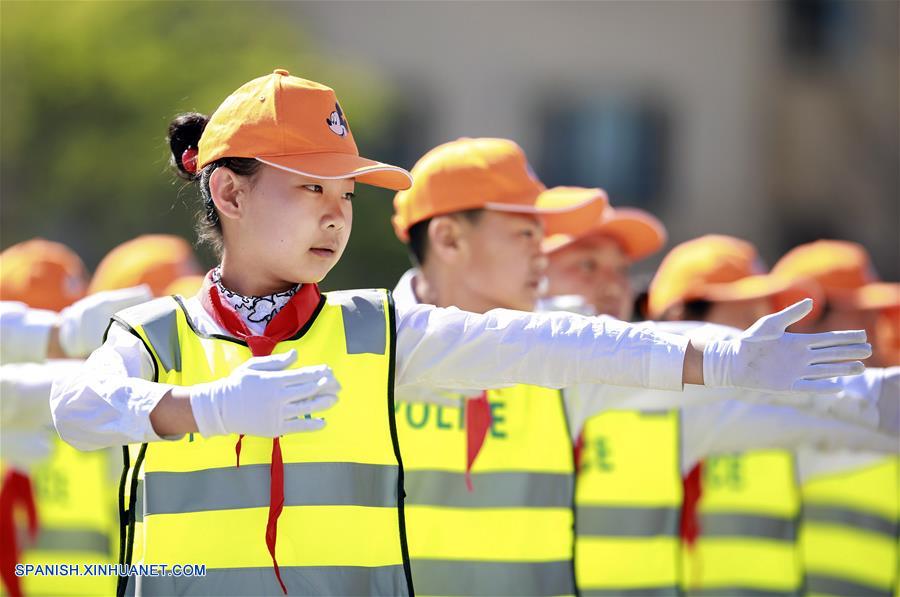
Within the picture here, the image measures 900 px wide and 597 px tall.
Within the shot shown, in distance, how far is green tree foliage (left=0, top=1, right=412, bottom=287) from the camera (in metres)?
15.9

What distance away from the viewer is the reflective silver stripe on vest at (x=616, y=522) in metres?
4.99

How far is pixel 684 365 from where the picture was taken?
2873 millimetres

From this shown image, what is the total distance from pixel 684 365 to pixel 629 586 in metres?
2.23

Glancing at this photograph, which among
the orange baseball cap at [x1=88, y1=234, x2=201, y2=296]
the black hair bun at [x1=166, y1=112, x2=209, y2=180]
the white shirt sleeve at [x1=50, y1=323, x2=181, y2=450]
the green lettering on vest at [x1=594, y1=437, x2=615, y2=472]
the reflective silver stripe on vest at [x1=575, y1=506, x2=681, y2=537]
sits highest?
the black hair bun at [x1=166, y1=112, x2=209, y2=180]

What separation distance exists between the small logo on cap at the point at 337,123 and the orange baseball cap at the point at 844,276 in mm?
4257

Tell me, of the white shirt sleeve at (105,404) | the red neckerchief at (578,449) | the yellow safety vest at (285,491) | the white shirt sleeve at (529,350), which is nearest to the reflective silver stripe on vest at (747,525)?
the red neckerchief at (578,449)

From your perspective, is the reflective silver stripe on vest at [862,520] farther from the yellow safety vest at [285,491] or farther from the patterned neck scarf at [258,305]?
the patterned neck scarf at [258,305]

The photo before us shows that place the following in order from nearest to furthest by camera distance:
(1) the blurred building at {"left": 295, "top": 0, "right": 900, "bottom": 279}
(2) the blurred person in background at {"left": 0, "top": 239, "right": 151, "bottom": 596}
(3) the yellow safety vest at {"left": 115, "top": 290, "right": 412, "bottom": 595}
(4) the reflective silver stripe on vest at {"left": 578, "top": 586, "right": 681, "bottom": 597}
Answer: (3) the yellow safety vest at {"left": 115, "top": 290, "right": 412, "bottom": 595}
(2) the blurred person in background at {"left": 0, "top": 239, "right": 151, "bottom": 596}
(4) the reflective silver stripe on vest at {"left": 578, "top": 586, "right": 681, "bottom": 597}
(1) the blurred building at {"left": 295, "top": 0, "right": 900, "bottom": 279}

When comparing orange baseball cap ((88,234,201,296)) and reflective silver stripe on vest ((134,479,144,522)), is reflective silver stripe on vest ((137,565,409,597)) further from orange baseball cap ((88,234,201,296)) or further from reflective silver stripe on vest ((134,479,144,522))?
orange baseball cap ((88,234,201,296))

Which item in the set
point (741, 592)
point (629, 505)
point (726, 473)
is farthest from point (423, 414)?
point (741, 592)

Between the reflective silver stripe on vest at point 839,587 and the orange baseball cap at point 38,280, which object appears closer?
the reflective silver stripe on vest at point 839,587

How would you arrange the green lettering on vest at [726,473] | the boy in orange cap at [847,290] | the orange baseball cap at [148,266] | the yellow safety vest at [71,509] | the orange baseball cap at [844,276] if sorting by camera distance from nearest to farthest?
the yellow safety vest at [71,509]
the green lettering on vest at [726,473]
the orange baseball cap at [148,266]
the boy in orange cap at [847,290]
the orange baseball cap at [844,276]

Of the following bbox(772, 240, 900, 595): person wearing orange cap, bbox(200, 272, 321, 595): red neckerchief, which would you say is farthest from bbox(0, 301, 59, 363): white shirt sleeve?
bbox(772, 240, 900, 595): person wearing orange cap

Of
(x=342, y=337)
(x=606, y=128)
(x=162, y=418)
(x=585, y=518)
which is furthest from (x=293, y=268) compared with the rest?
(x=606, y=128)
